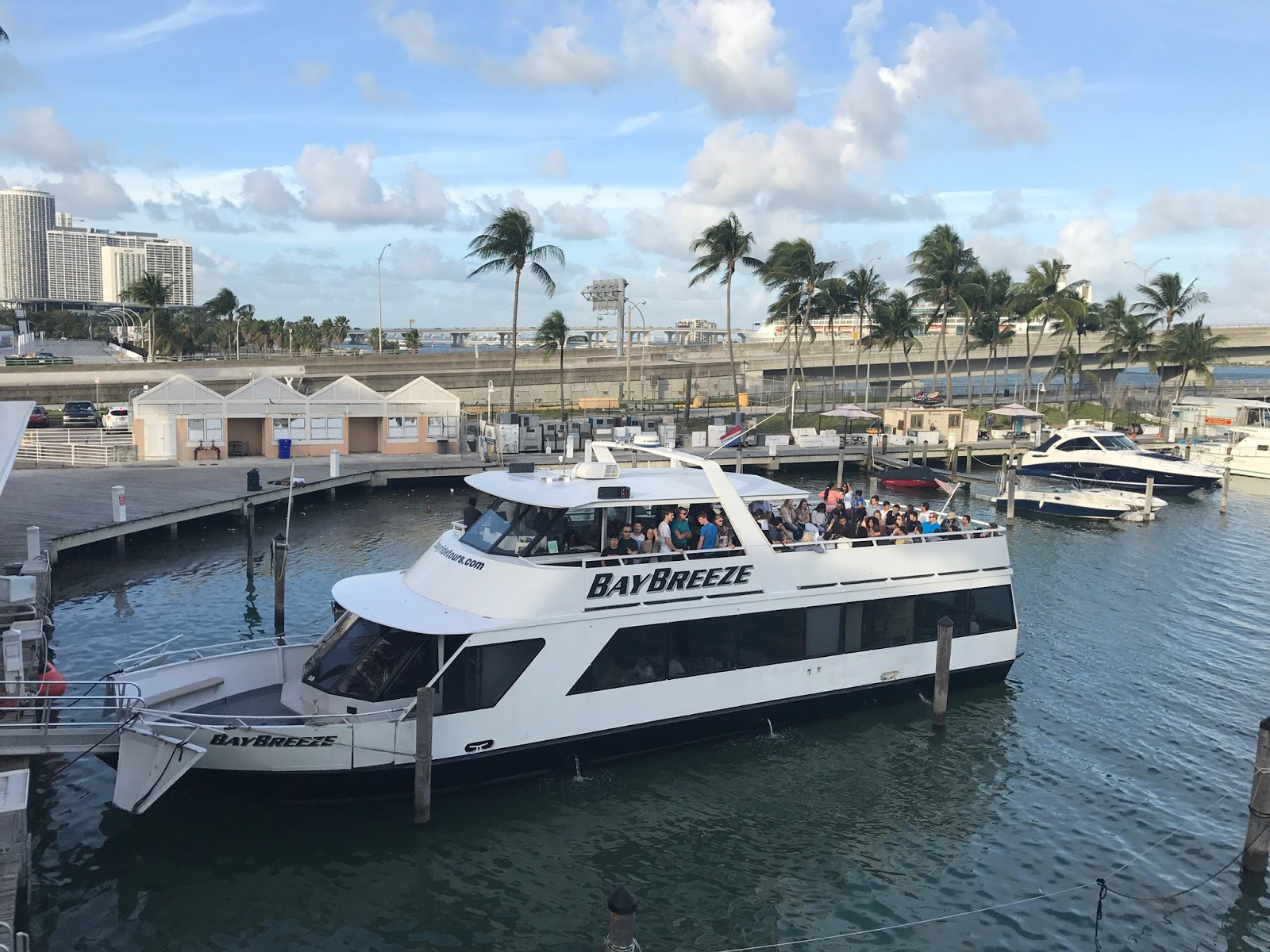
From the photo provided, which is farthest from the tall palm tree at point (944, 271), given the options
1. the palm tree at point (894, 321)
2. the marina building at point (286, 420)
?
the marina building at point (286, 420)

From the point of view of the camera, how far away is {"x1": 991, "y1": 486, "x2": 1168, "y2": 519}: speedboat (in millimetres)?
41406

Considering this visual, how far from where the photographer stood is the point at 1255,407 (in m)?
68.1

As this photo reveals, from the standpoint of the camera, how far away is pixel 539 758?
14656mm

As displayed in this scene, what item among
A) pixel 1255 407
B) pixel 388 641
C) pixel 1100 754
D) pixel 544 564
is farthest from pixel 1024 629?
pixel 1255 407

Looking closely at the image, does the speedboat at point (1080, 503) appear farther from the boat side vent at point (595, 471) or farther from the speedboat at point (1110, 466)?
the boat side vent at point (595, 471)

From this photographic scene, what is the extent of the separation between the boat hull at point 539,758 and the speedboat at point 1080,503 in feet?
90.1

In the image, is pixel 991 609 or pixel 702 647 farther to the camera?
pixel 991 609

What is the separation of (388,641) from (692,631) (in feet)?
15.8

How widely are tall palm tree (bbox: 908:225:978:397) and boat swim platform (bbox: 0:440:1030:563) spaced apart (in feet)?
70.6

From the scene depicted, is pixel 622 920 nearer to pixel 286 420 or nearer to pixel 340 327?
pixel 286 420

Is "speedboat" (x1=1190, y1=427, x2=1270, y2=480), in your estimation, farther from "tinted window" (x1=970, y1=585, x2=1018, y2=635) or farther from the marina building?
the marina building

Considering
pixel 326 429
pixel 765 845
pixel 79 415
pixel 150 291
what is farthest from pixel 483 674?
pixel 150 291

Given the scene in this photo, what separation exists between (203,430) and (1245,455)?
58069 mm

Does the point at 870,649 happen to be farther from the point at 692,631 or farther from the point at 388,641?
the point at 388,641
